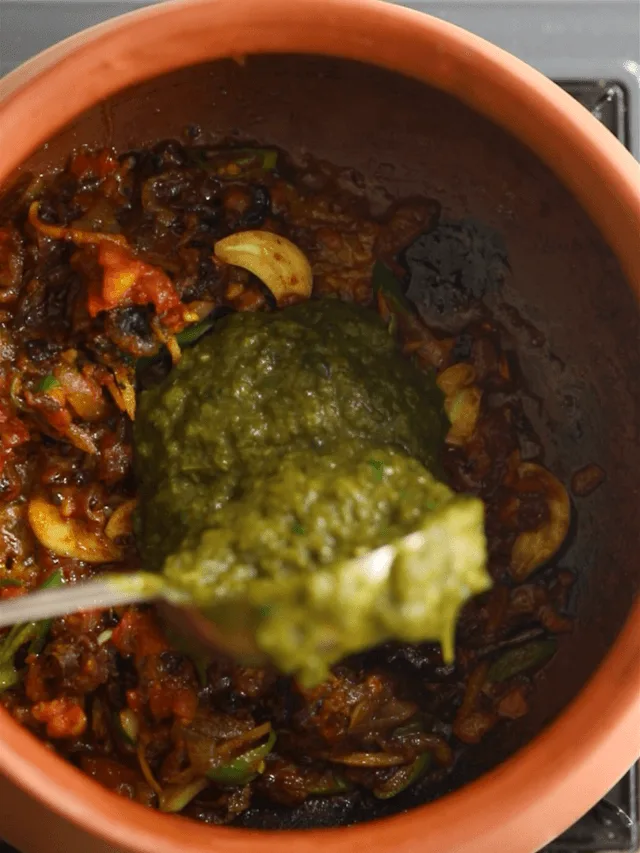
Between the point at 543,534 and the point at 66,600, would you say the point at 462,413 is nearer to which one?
the point at 543,534

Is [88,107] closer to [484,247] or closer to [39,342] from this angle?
[39,342]

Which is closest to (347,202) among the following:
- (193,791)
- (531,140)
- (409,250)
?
(409,250)

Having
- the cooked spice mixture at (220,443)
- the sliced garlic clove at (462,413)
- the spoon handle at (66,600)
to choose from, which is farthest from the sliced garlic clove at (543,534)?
the spoon handle at (66,600)

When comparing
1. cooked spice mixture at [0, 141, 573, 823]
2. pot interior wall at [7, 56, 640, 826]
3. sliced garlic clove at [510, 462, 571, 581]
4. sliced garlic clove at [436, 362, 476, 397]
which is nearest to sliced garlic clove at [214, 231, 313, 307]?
cooked spice mixture at [0, 141, 573, 823]

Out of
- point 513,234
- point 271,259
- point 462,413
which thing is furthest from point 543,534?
point 271,259

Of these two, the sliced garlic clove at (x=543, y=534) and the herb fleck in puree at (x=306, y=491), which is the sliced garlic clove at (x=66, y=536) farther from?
the sliced garlic clove at (x=543, y=534)

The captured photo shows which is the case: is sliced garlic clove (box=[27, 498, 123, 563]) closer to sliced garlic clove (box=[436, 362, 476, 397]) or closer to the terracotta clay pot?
the terracotta clay pot
